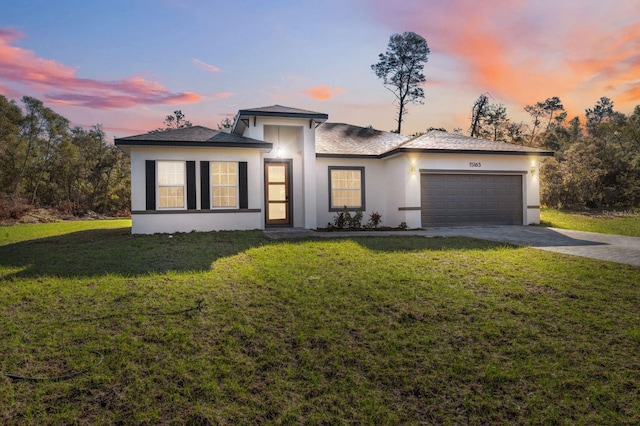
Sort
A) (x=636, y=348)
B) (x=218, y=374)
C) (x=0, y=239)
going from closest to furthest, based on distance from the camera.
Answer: (x=218, y=374) < (x=636, y=348) < (x=0, y=239)

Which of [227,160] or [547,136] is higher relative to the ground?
[547,136]

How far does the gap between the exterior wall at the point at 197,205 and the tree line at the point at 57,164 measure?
14.6 metres

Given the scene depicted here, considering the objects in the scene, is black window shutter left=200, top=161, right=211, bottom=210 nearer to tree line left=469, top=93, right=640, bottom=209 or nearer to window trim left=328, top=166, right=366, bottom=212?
window trim left=328, top=166, right=366, bottom=212

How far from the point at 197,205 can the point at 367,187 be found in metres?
6.47

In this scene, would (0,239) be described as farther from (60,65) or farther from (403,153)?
(403,153)

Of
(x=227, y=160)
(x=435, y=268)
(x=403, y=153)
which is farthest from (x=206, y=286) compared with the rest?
(x=403, y=153)

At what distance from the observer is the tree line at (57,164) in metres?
23.7

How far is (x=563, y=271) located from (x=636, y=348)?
288 centimetres

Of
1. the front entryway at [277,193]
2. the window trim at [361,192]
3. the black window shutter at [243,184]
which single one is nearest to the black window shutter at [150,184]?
the black window shutter at [243,184]

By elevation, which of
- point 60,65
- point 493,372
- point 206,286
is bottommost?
point 493,372

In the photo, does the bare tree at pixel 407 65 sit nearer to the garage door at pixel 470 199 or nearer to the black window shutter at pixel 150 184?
the garage door at pixel 470 199

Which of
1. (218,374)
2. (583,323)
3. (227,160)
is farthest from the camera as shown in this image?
(227,160)

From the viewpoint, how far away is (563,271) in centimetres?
654

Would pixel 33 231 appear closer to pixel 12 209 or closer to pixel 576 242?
pixel 12 209
